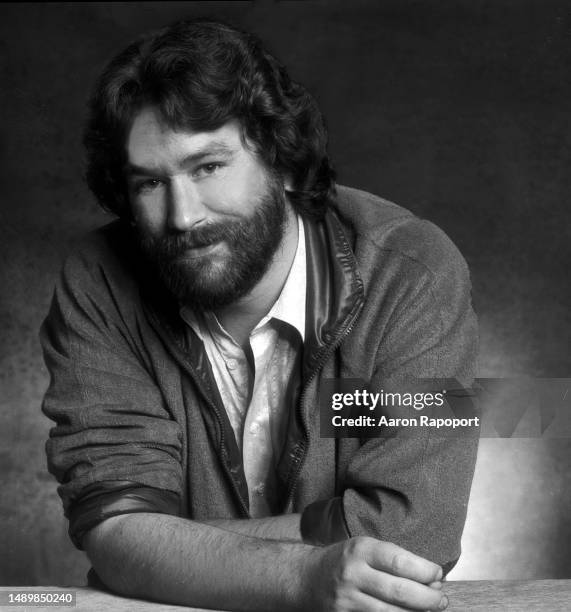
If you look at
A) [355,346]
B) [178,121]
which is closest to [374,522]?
[355,346]

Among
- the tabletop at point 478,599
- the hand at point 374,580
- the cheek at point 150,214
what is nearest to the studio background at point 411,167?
the cheek at point 150,214

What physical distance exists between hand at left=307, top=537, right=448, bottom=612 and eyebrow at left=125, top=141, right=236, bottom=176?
0.81 m

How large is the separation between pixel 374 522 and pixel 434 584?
323 millimetres

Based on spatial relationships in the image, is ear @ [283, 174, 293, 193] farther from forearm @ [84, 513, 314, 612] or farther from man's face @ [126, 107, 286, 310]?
forearm @ [84, 513, 314, 612]

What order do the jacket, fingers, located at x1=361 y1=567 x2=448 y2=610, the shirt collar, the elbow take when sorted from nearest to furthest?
fingers, located at x1=361 y1=567 x2=448 y2=610 < the elbow < the jacket < the shirt collar

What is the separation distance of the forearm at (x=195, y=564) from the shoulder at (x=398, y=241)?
65cm

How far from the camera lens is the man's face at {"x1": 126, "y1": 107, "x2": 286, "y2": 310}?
76.4 inches

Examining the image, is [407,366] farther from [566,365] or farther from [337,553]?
[566,365]

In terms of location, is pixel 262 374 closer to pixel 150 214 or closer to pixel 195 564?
pixel 150 214

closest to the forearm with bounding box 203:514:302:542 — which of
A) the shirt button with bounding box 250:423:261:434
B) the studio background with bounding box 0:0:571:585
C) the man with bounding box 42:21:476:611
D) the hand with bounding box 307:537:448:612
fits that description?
the man with bounding box 42:21:476:611

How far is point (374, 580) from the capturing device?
58.6 inches

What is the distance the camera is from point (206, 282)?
2025mm

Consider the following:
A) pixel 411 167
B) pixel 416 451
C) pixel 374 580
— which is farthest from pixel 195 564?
pixel 411 167

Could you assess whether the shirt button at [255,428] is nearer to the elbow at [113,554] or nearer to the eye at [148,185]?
the elbow at [113,554]
